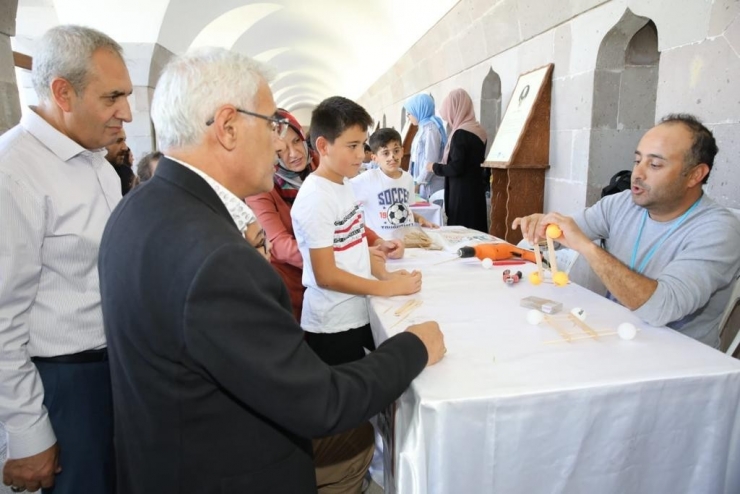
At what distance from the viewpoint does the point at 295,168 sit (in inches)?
98.2

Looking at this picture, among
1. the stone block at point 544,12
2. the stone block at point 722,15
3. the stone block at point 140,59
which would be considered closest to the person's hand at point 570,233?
the stone block at point 722,15

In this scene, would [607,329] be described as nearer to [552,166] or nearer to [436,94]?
[552,166]

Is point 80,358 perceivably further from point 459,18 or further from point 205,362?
point 459,18

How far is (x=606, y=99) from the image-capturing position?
12.5 ft

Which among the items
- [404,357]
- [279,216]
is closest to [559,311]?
[404,357]

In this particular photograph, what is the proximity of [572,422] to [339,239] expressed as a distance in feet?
3.80

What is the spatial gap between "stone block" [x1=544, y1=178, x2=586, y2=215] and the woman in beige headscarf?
0.67 meters

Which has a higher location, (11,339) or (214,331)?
(214,331)

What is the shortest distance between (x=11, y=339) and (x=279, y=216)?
4.35ft

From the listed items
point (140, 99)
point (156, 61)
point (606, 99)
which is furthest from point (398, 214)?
point (156, 61)

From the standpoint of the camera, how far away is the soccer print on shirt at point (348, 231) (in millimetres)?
1977

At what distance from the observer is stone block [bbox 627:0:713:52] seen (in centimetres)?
270

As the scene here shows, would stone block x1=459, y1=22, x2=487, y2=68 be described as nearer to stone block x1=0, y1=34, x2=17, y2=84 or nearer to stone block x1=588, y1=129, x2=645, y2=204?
stone block x1=588, y1=129, x2=645, y2=204

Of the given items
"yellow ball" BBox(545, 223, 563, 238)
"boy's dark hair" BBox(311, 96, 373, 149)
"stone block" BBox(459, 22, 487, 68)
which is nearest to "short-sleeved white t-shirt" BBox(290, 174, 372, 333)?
"boy's dark hair" BBox(311, 96, 373, 149)
